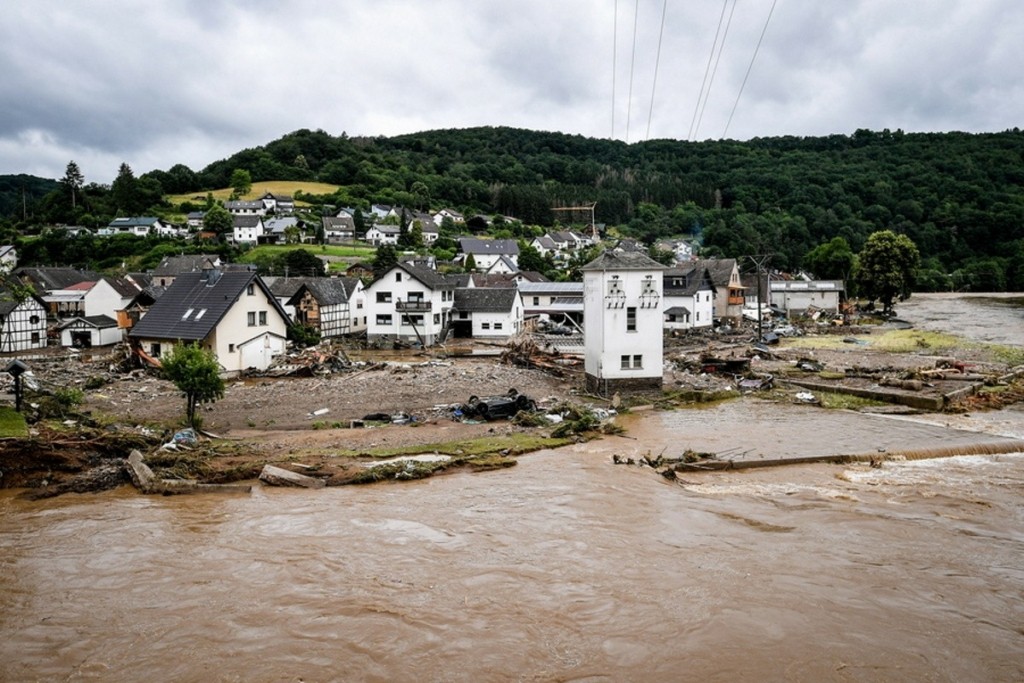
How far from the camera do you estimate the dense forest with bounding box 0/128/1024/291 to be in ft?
330

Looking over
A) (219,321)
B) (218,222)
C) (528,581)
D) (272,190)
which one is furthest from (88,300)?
(272,190)

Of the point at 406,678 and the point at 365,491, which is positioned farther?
the point at 365,491

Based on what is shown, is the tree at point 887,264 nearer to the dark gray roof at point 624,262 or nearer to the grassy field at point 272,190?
the dark gray roof at point 624,262

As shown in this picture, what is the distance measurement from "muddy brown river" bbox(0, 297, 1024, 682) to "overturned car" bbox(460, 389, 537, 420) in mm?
6336

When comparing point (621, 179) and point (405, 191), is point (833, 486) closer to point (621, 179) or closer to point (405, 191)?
point (405, 191)

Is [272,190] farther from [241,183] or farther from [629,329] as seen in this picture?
[629,329]

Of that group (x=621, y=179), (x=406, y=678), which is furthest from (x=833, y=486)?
(x=621, y=179)

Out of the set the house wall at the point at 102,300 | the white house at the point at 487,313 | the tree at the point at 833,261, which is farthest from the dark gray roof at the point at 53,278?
the tree at the point at 833,261

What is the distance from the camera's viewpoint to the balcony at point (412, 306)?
4616cm

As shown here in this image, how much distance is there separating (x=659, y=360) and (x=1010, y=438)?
1203 cm

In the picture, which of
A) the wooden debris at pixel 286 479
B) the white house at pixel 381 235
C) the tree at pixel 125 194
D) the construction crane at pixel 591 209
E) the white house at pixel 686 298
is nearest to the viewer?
the wooden debris at pixel 286 479

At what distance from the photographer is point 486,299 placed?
49.1 metres

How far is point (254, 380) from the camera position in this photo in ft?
103

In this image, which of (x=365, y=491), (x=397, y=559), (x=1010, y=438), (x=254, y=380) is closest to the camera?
(x=397, y=559)
